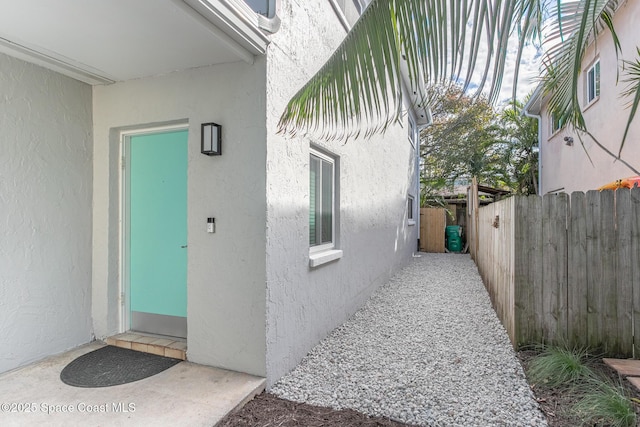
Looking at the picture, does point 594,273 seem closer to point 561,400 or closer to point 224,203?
point 561,400

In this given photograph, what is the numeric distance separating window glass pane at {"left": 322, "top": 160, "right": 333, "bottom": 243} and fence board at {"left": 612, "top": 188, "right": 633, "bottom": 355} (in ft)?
11.3

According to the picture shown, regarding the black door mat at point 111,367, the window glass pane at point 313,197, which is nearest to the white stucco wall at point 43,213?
the black door mat at point 111,367

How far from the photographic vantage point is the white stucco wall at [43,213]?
349 centimetres

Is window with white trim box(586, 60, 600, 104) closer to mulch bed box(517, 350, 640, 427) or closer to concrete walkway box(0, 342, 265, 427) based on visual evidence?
mulch bed box(517, 350, 640, 427)

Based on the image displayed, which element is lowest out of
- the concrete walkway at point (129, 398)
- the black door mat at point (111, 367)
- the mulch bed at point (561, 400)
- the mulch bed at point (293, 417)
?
the mulch bed at point (293, 417)

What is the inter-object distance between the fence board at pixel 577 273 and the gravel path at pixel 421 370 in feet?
2.47

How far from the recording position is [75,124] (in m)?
4.13

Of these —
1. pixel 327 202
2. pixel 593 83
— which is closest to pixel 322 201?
pixel 327 202

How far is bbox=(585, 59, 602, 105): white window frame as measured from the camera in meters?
8.66

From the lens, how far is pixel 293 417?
119 inches

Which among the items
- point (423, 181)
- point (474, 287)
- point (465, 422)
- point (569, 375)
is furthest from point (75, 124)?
point (423, 181)

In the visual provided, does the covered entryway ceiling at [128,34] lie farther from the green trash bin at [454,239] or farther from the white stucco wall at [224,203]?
the green trash bin at [454,239]

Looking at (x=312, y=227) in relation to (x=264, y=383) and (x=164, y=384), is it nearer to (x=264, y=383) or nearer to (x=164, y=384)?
(x=264, y=383)

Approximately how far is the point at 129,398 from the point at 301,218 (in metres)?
2.39
